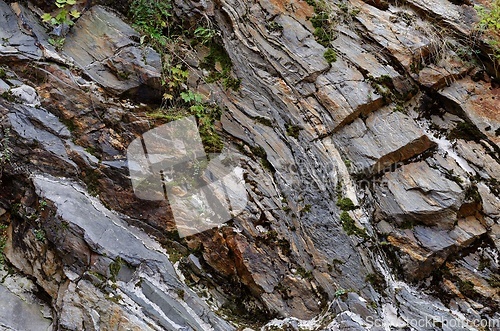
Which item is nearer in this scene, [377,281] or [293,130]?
[377,281]

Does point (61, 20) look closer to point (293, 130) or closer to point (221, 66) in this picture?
point (221, 66)

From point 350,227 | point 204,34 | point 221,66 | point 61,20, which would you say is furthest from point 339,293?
point 61,20

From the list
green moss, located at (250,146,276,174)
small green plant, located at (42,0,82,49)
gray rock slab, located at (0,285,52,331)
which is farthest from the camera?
small green plant, located at (42,0,82,49)

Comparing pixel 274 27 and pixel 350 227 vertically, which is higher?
pixel 274 27

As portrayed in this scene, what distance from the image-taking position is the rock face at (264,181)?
425 centimetres

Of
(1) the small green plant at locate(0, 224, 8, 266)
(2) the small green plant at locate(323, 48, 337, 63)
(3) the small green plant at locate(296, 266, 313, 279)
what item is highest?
(2) the small green plant at locate(323, 48, 337, 63)

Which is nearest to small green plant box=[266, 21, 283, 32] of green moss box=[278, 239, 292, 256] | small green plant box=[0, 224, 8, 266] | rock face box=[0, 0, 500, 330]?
rock face box=[0, 0, 500, 330]

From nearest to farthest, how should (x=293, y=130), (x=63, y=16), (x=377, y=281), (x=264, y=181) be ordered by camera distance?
(x=377, y=281), (x=264, y=181), (x=293, y=130), (x=63, y=16)

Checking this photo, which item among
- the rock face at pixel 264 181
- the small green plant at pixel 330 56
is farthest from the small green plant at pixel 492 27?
the small green plant at pixel 330 56

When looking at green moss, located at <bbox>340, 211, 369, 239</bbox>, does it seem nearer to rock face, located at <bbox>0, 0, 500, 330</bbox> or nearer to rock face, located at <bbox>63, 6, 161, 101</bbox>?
rock face, located at <bbox>0, 0, 500, 330</bbox>

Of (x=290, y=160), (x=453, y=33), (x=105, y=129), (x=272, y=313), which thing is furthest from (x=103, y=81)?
(x=453, y=33)

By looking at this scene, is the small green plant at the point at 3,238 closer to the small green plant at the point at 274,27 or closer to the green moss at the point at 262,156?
the green moss at the point at 262,156

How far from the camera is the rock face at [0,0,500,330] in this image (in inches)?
167

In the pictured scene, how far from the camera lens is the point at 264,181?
15.5ft
